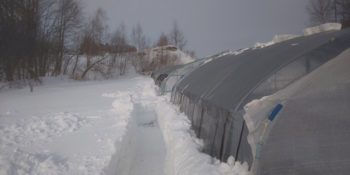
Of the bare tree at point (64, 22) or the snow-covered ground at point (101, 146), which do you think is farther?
the bare tree at point (64, 22)

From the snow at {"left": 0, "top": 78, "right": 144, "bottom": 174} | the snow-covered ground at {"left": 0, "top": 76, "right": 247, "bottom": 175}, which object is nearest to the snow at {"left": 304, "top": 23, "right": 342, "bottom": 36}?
the snow-covered ground at {"left": 0, "top": 76, "right": 247, "bottom": 175}

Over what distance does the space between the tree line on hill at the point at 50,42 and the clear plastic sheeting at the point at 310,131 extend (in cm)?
1668

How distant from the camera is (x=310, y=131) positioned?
275 cm

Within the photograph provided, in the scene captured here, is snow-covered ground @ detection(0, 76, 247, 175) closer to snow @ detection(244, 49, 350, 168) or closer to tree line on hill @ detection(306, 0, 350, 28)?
snow @ detection(244, 49, 350, 168)

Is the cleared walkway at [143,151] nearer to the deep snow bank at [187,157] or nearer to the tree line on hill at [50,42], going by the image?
the deep snow bank at [187,157]

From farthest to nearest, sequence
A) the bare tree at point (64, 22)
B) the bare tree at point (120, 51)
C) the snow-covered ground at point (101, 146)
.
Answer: the bare tree at point (120, 51), the bare tree at point (64, 22), the snow-covered ground at point (101, 146)

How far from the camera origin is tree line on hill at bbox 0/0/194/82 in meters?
16.4

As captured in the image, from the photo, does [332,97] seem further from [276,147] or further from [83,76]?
[83,76]

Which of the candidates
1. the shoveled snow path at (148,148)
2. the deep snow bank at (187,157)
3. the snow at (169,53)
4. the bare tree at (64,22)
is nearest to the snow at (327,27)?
the deep snow bank at (187,157)

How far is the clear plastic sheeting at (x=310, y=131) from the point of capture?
2.71m

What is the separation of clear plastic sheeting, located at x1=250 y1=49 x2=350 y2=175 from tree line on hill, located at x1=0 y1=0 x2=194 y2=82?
16.7 metres

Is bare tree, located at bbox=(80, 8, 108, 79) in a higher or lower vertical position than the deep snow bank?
higher

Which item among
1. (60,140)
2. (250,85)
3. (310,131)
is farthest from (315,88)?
(60,140)

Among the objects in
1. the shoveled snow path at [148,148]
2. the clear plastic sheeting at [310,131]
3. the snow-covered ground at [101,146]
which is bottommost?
the shoveled snow path at [148,148]
